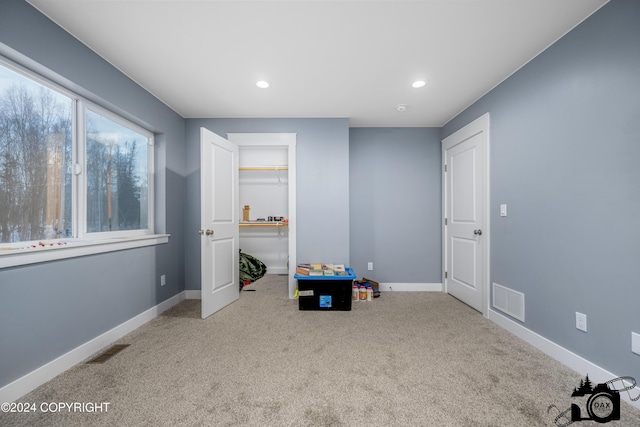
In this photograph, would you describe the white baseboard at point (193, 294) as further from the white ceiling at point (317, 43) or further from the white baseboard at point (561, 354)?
the white baseboard at point (561, 354)

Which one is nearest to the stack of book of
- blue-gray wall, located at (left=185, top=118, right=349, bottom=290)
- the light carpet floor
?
blue-gray wall, located at (left=185, top=118, right=349, bottom=290)

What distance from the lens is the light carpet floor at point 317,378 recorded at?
137 cm

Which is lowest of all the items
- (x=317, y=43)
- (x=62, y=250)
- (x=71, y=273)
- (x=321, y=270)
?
(x=321, y=270)

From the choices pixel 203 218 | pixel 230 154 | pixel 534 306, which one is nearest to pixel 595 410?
pixel 534 306

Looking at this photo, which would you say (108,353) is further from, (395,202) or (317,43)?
(395,202)

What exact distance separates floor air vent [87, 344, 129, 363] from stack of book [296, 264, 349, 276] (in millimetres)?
1715

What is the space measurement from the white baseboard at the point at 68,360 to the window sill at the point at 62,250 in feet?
2.30

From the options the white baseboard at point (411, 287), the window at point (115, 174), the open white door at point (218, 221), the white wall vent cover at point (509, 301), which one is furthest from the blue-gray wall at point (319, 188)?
the white wall vent cover at point (509, 301)

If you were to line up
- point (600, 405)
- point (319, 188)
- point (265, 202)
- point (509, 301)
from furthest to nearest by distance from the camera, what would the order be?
point (265, 202) → point (319, 188) → point (509, 301) → point (600, 405)

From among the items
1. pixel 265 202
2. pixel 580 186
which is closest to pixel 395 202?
pixel 580 186

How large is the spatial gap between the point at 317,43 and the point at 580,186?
7.12 feet

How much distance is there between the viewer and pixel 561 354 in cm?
187

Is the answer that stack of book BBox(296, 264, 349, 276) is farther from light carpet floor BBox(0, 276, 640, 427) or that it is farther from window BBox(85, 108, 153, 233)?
window BBox(85, 108, 153, 233)

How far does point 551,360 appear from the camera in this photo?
190 cm
